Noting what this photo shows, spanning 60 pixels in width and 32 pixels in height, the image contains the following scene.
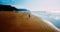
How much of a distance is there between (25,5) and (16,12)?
0.14 m

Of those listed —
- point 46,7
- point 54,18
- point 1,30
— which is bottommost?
point 1,30

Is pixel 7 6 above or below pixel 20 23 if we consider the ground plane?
above

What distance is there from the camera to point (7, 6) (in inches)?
74.4

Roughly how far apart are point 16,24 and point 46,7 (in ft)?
1.36

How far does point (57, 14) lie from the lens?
189 centimetres

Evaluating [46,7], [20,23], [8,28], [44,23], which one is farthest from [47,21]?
[8,28]

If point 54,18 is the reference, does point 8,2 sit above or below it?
above

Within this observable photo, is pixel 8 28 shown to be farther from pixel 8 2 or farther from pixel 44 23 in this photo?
pixel 44 23

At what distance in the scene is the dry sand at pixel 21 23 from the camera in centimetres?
187

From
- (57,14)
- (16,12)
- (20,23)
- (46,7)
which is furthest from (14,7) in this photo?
(57,14)

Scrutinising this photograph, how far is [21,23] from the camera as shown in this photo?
1.88 meters

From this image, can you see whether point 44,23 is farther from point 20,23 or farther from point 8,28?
point 8,28

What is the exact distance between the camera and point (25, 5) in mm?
1894

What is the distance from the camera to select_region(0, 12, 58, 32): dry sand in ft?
6.13
